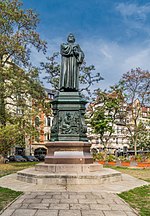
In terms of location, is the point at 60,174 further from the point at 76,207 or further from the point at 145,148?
the point at 145,148

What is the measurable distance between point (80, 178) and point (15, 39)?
16609mm

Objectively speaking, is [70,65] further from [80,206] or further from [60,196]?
[80,206]

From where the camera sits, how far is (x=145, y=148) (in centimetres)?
5922

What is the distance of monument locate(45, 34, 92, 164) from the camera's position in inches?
445

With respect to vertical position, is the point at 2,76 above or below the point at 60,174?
above

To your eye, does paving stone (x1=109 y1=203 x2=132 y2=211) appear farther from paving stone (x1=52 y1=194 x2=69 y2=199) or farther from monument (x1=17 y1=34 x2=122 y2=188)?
monument (x1=17 y1=34 x2=122 y2=188)

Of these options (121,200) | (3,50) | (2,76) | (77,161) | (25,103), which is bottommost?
(121,200)

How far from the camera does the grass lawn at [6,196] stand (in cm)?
676

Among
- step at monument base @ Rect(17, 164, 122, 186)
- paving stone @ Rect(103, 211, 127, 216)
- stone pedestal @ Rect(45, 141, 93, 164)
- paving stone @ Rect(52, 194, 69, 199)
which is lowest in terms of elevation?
paving stone @ Rect(103, 211, 127, 216)

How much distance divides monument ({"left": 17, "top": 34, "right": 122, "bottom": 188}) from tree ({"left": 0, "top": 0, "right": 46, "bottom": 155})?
988 centimetres

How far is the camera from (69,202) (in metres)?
6.59

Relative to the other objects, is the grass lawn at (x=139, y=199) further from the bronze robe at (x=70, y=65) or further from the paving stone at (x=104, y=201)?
the bronze robe at (x=70, y=65)

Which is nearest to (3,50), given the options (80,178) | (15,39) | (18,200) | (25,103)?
(15,39)

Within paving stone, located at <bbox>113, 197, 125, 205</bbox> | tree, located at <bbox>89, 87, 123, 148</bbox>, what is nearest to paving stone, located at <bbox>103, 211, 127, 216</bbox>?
paving stone, located at <bbox>113, 197, 125, 205</bbox>
